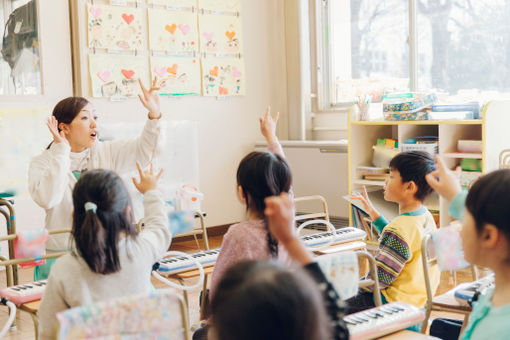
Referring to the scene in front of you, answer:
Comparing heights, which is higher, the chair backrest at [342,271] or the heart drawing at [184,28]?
the heart drawing at [184,28]

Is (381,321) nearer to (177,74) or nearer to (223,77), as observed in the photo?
(177,74)

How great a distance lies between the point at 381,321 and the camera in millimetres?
1634

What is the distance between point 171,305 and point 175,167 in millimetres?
3914

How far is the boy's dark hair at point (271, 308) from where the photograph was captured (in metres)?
0.75

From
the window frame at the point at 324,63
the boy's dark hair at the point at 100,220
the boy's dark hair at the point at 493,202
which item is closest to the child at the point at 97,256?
the boy's dark hair at the point at 100,220

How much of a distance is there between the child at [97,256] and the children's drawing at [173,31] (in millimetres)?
3718

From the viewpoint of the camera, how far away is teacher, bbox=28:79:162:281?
246 centimetres

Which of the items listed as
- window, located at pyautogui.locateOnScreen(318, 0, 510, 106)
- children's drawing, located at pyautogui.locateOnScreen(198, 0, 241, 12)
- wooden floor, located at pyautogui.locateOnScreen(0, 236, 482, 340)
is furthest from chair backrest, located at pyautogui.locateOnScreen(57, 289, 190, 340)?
children's drawing, located at pyautogui.locateOnScreen(198, 0, 241, 12)

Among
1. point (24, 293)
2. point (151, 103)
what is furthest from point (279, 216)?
point (151, 103)

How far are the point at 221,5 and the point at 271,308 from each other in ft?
16.9

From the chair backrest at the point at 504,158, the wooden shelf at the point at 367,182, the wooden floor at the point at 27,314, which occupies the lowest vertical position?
the wooden floor at the point at 27,314

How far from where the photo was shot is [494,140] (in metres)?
3.89

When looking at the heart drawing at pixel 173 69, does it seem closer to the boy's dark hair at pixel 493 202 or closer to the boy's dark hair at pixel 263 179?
the boy's dark hair at pixel 263 179

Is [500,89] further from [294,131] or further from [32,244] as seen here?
[32,244]
